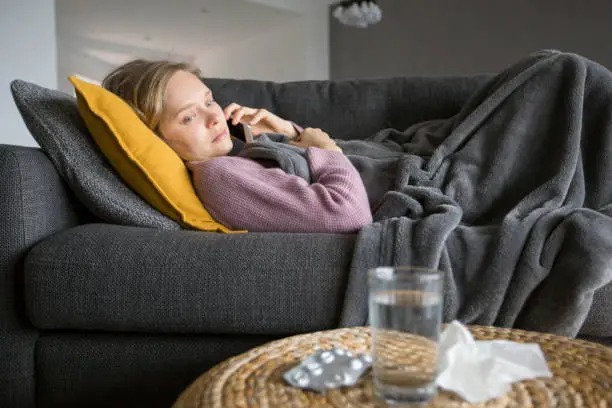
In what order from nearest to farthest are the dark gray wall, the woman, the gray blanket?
the gray blanket → the woman → the dark gray wall

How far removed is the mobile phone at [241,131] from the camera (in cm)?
149

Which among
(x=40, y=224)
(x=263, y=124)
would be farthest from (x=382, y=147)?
(x=40, y=224)

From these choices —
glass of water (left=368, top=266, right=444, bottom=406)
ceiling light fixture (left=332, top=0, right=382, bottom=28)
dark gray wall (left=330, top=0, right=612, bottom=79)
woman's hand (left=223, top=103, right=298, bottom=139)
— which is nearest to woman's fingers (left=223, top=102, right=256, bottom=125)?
woman's hand (left=223, top=103, right=298, bottom=139)

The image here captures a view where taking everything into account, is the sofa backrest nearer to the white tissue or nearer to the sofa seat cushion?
the sofa seat cushion

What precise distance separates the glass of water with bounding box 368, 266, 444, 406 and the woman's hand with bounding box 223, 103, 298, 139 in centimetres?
103

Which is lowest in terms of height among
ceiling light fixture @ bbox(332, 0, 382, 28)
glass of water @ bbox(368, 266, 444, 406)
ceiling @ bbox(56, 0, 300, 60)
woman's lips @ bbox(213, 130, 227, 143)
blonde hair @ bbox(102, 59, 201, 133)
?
glass of water @ bbox(368, 266, 444, 406)

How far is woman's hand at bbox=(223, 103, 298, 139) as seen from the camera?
1.56 metres

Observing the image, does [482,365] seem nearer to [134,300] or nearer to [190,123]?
[134,300]

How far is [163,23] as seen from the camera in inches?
214

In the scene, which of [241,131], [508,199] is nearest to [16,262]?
[241,131]

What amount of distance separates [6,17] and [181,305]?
275 cm

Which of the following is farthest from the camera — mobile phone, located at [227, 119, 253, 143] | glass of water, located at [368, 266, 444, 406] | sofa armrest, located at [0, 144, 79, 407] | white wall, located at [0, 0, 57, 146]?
white wall, located at [0, 0, 57, 146]

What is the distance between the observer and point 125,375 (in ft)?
3.42

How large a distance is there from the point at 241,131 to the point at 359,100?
1.36 ft
